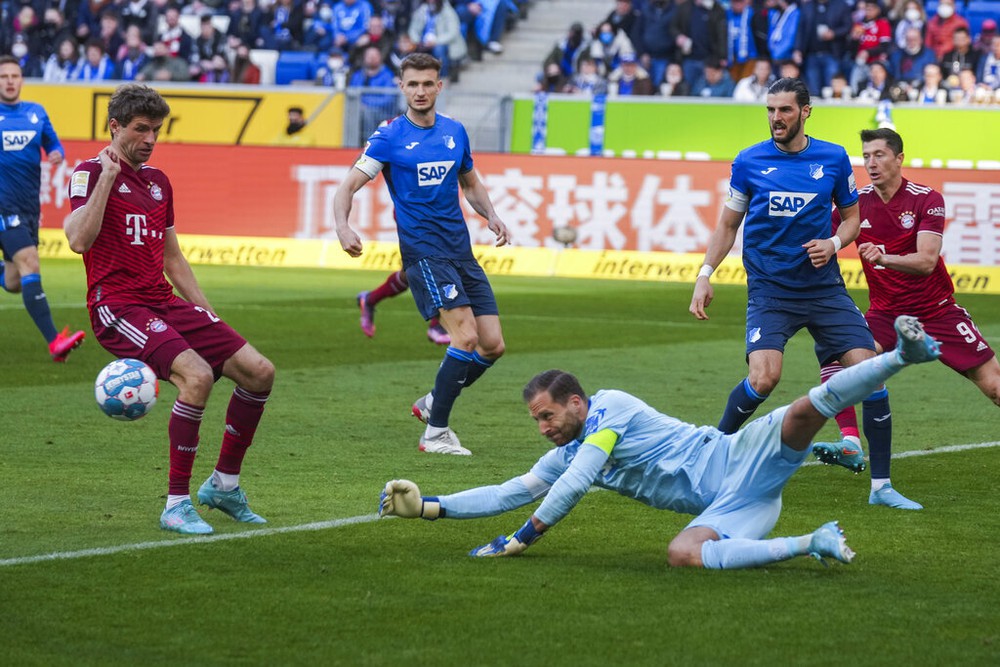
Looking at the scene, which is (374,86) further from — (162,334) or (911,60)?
(162,334)

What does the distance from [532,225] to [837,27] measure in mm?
6579

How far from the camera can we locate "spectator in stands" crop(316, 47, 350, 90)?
30.3 meters

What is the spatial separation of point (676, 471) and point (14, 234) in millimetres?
9103

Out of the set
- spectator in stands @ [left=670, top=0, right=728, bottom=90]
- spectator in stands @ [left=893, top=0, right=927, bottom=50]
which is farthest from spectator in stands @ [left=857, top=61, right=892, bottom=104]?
spectator in stands @ [left=670, top=0, right=728, bottom=90]

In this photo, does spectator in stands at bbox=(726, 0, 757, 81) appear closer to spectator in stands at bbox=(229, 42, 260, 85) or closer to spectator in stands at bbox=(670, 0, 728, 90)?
spectator in stands at bbox=(670, 0, 728, 90)

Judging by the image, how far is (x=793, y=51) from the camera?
90.2ft

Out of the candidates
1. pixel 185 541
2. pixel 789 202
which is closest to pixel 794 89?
pixel 789 202

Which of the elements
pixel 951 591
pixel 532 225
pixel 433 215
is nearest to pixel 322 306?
pixel 532 225

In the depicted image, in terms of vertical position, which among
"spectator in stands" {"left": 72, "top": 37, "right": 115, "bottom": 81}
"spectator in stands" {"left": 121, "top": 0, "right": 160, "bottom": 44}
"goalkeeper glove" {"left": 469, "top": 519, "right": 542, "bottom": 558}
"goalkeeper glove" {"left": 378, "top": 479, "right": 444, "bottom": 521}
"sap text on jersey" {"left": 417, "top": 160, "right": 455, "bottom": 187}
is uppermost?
"spectator in stands" {"left": 121, "top": 0, "right": 160, "bottom": 44}

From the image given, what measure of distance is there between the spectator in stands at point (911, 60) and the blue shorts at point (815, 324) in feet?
59.8

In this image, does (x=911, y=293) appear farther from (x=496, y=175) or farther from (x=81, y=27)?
(x=81, y=27)

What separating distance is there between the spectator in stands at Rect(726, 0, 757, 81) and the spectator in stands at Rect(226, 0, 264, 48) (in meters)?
9.11

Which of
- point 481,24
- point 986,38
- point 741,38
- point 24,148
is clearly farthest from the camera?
point 481,24

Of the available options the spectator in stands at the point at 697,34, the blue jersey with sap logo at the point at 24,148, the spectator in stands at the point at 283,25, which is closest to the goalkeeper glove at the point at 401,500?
A: the blue jersey with sap logo at the point at 24,148
